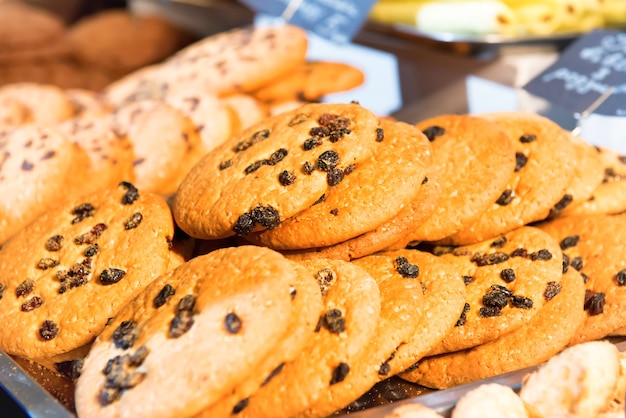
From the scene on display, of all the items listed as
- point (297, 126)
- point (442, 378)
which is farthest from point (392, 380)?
point (297, 126)

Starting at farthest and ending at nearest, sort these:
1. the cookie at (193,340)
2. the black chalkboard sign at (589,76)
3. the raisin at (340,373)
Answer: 1. the black chalkboard sign at (589,76)
2. the raisin at (340,373)
3. the cookie at (193,340)

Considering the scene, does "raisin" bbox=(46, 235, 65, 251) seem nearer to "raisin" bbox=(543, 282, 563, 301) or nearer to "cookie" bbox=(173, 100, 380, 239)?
"cookie" bbox=(173, 100, 380, 239)

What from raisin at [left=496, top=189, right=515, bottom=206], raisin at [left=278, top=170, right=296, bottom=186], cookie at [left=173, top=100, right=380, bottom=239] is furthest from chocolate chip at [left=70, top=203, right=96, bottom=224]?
raisin at [left=496, top=189, right=515, bottom=206]

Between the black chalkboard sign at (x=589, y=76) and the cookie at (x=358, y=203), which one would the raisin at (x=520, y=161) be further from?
the black chalkboard sign at (x=589, y=76)

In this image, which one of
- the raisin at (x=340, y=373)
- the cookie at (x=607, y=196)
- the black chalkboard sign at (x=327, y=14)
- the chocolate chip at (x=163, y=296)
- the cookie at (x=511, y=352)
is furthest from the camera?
the black chalkboard sign at (x=327, y=14)

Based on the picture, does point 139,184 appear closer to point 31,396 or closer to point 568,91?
point 31,396

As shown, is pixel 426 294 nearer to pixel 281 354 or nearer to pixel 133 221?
pixel 281 354

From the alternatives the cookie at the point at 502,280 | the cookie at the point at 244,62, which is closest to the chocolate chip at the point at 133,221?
the cookie at the point at 502,280
